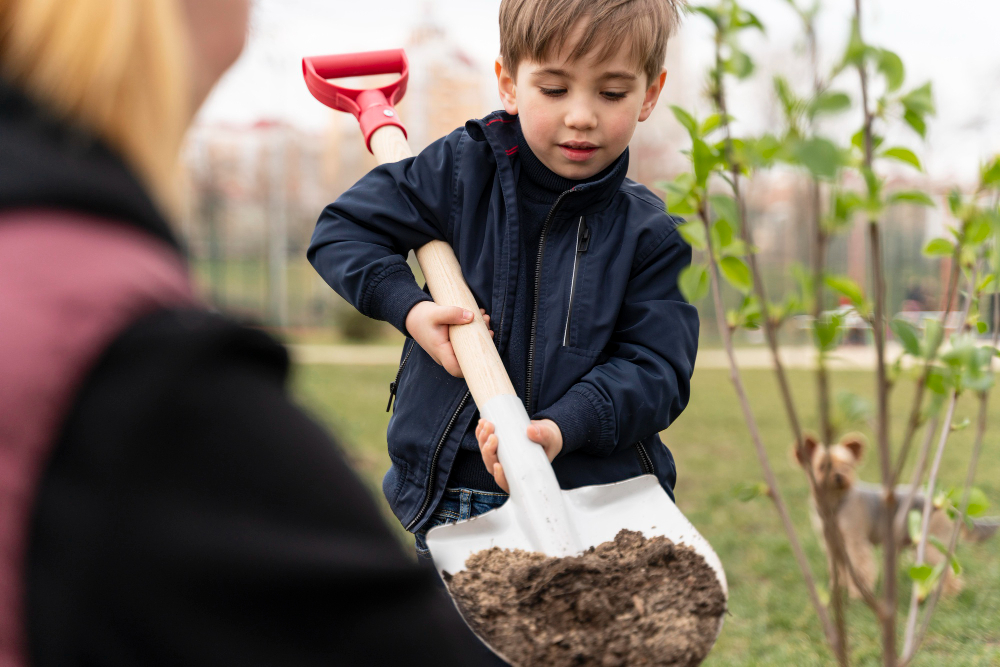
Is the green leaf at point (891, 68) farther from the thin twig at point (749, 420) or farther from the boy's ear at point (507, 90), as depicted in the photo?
the boy's ear at point (507, 90)

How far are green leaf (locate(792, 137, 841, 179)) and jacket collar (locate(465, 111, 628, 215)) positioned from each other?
34.5 inches

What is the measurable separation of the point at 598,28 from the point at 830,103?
2.75 ft

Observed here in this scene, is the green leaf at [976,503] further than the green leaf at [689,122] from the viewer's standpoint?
Yes

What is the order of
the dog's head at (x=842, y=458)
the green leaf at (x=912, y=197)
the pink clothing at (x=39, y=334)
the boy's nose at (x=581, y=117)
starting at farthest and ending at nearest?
the dog's head at (x=842, y=458), the boy's nose at (x=581, y=117), the green leaf at (x=912, y=197), the pink clothing at (x=39, y=334)

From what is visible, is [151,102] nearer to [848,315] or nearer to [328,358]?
[848,315]

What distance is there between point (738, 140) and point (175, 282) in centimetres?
71

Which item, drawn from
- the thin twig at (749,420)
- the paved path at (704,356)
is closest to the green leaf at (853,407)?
the thin twig at (749,420)

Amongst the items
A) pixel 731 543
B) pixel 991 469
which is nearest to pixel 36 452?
pixel 731 543

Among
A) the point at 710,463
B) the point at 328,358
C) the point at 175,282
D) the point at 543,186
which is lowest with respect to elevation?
the point at 328,358

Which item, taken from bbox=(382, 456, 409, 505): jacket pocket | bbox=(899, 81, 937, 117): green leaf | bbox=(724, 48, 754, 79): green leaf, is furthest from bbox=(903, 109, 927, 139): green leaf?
bbox=(382, 456, 409, 505): jacket pocket

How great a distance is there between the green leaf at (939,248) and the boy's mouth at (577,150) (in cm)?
63

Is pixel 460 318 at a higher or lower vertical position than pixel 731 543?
higher

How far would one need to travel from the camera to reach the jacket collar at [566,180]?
5.51ft

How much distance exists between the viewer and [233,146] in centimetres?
2297
